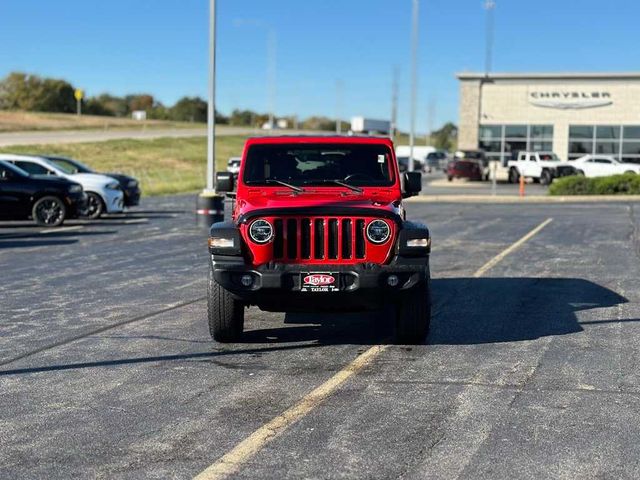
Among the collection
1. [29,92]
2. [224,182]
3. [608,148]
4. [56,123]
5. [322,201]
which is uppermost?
[29,92]

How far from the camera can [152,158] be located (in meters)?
66.0

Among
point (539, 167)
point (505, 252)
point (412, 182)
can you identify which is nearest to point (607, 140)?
point (539, 167)

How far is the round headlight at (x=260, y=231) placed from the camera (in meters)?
7.76

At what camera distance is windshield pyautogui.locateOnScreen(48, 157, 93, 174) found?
24969 millimetres

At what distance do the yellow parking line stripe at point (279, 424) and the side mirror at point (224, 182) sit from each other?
228cm

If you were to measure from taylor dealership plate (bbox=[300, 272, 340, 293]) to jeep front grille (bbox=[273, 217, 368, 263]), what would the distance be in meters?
0.18

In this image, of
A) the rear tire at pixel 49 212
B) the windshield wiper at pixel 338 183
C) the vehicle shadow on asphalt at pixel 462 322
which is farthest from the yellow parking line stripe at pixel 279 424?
the rear tire at pixel 49 212

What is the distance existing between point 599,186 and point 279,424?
34.5m

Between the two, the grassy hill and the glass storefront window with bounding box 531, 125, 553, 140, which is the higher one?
the grassy hill

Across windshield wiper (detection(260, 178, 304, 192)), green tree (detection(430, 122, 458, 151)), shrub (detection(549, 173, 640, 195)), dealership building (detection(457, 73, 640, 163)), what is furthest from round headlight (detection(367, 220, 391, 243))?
green tree (detection(430, 122, 458, 151))

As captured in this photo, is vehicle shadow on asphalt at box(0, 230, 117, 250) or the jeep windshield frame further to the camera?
vehicle shadow on asphalt at box(0, 230, 117, 250)

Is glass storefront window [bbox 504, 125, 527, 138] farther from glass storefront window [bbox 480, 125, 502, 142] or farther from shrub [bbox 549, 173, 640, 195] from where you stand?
shrub [bbox 549, 173, 640, 195]

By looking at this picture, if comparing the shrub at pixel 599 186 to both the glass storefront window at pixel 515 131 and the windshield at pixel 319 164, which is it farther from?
the windshield at pixel 319 164

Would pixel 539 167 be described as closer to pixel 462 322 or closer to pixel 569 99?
pixel 569 99
